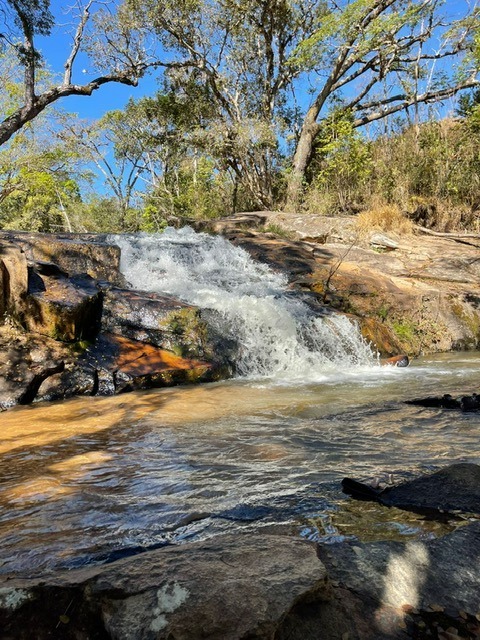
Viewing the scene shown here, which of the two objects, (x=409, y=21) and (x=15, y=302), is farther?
(x=409, y=21)

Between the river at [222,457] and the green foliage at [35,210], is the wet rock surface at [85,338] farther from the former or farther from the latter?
the green foliage at [35,210]

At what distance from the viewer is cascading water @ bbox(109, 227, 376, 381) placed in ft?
22.2

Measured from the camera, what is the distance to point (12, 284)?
5664 mm

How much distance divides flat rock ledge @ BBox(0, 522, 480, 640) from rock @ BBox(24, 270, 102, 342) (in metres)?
4.80

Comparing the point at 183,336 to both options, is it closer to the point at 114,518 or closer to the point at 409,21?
the point at 114,518

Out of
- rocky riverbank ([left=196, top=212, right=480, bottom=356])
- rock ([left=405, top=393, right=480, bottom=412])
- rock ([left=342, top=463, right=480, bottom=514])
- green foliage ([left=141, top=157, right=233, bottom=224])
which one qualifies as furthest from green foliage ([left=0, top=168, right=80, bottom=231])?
rock ([left=342, top=463, right=480, bottom=514])

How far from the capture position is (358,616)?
1082 mm

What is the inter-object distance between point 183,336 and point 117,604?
17.6 feet

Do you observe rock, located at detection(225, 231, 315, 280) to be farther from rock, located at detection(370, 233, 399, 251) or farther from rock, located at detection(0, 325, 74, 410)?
rock, located at detection(0, 325, 74, 410)

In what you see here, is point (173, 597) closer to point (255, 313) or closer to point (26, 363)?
point (26, 363)

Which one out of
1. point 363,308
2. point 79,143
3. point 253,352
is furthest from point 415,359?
point 79,143

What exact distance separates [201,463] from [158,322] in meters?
4.01

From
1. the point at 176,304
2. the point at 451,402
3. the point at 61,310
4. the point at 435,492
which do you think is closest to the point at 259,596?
the point at 435,492

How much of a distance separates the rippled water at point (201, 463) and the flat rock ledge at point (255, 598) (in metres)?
0.39
